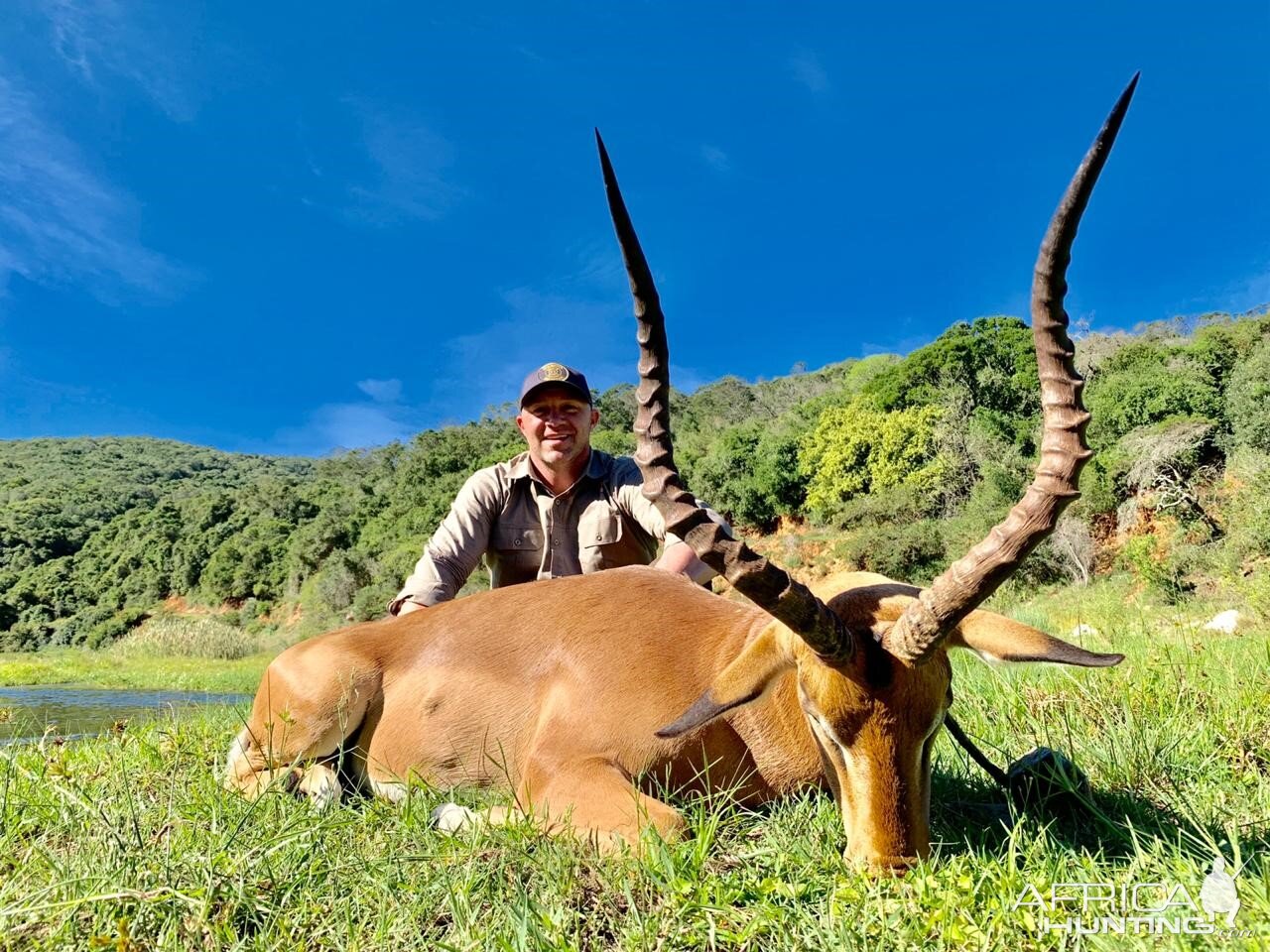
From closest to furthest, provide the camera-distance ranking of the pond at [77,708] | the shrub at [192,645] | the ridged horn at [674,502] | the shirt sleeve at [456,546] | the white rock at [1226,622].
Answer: the ridged horn at [674,502]
the shirt sleeve at [456,546]
the white rock at [1226,622]
the pond at [77,708]
the shrub at [192,645]

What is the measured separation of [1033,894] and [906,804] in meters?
0.43

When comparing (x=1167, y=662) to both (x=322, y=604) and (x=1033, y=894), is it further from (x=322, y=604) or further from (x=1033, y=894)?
(x=322, y=604)

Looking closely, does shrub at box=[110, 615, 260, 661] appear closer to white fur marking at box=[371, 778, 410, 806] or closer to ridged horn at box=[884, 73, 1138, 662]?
white fur marking at box=[371, 778, 410, 806]

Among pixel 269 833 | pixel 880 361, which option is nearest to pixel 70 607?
pixel 880 361

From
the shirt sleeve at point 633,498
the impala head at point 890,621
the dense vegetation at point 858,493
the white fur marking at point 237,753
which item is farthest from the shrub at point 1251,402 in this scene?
the white fur marking at point 237,753

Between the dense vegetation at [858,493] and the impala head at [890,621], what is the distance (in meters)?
10.5

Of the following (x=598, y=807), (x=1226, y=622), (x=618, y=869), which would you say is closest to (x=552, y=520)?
(x=598, y=807)

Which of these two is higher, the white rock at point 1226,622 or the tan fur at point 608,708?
the tan fur at point 608,708

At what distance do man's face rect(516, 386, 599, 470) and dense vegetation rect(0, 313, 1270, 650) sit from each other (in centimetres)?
972

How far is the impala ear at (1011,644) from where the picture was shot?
268 cm

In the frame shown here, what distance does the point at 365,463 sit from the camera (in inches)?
4751

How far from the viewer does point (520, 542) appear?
675 cm

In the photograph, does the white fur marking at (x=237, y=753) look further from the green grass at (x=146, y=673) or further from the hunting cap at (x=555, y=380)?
the green grass at (x=146, y=673)

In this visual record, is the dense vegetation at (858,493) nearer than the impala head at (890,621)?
No
